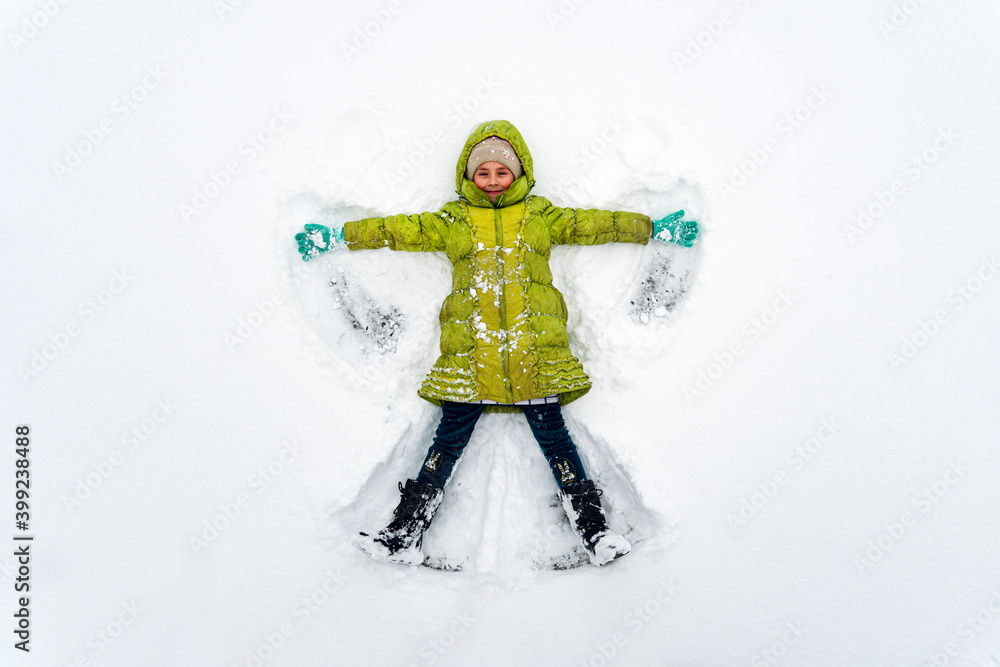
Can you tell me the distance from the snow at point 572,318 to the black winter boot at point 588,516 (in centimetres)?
25

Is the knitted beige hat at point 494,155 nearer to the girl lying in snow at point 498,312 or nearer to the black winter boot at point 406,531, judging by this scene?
the girl lying in snow at point 498,312

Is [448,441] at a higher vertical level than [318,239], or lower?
lower

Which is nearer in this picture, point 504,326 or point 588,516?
point 504,326

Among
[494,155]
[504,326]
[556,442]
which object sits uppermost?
[494,155]

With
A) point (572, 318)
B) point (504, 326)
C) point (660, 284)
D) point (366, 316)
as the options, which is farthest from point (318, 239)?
point (660, 284)

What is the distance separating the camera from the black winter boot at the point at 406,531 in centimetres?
322

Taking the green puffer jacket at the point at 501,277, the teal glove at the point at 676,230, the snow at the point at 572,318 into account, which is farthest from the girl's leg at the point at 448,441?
the teal glove at the point at 676,230

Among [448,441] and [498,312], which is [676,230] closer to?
[498,312]

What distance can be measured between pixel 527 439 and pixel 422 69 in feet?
7.53

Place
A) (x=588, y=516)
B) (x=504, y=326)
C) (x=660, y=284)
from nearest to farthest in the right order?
(x=504, y=326) → (x=588, y=516) → (x=660, y=284)

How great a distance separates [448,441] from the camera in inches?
129

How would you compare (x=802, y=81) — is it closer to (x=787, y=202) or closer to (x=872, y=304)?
(x=787, y=202)

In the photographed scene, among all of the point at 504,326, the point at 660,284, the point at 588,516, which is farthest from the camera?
the point at 660,284

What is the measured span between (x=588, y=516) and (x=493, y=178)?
195 cm
